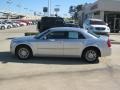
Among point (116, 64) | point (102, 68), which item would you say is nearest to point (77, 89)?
point (102, 68)

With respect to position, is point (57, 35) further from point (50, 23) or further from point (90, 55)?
point (50, 23)

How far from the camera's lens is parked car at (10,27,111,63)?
13688mm

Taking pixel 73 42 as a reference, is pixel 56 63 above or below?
below

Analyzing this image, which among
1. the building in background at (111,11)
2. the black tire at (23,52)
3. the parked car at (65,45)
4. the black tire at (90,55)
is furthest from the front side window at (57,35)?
the building in background at (111,11)

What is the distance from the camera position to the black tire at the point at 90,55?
13.7 metres

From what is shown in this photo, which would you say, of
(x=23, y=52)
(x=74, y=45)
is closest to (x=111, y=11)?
(x=74, y=45)

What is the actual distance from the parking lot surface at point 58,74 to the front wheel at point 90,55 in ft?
0.79

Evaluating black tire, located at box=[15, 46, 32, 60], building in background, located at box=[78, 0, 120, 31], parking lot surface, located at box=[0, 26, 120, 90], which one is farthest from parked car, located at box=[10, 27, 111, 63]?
building in background, located at box=[78, 0, 120, 31]

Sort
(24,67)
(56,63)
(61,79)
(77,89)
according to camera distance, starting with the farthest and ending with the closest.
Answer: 1. (56,63)
2. (24,67)
3. (61,79)
4. (77,89)

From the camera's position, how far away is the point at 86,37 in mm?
13828

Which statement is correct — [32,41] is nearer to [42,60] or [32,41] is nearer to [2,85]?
[42,60]

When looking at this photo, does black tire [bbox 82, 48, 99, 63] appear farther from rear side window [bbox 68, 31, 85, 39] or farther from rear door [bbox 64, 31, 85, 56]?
rear side window [bbox 68, 31, 85, 39]

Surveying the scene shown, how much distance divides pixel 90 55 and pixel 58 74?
3222 mm

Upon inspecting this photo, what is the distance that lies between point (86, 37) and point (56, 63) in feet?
5.83
